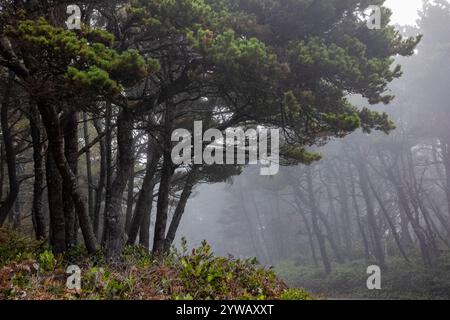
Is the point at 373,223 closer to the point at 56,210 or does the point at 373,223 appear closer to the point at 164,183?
the point at 164,183

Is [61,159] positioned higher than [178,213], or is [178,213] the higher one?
[61,159]

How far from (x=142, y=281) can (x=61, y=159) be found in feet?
9.59

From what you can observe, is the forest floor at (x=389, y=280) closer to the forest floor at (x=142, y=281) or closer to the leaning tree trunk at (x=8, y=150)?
the forest floor at (x=142, y=281)

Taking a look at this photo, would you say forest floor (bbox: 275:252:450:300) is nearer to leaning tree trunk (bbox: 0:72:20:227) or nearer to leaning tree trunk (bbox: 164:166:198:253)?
leaning tree trunk (bbox: 164:166:198:253)

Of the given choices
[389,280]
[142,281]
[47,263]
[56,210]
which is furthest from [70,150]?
[389,280]

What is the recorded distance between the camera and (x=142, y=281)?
20.4 ft

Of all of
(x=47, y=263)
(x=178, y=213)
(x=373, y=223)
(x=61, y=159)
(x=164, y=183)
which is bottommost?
(x=47, y=263)

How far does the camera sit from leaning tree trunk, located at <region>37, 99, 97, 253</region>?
23.8 feet

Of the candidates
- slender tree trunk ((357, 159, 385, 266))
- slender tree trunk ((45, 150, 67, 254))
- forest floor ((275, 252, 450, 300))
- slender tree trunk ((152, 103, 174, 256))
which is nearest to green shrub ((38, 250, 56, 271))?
slender tree trunk ((45, 150, 67, 254))

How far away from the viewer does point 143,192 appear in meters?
10.8

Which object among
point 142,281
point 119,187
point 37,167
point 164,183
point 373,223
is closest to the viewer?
point 142,281
